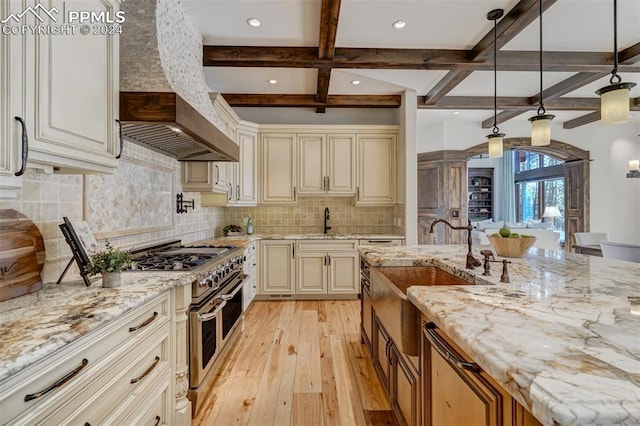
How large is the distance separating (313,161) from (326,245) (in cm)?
128

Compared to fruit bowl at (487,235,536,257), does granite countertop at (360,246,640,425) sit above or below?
below

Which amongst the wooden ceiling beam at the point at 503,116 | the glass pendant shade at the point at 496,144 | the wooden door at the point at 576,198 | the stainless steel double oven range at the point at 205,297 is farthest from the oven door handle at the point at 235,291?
the wooden door at the point at 576,198

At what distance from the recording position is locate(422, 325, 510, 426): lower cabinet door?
0.85 metres

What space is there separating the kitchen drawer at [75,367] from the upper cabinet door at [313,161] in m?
3.35

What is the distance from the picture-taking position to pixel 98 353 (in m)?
1.05

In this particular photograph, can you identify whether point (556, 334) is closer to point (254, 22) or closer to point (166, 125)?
point (166, 125)

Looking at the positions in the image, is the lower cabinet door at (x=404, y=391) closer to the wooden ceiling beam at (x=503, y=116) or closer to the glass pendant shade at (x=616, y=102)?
the glass pendant shade at (x=616, y=102)

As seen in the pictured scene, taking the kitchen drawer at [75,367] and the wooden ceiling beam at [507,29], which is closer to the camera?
the kitchen drawer at [75,367]

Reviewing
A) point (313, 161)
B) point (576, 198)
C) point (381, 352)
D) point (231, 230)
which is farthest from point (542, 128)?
point (576, 198)

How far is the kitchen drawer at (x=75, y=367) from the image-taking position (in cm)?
76

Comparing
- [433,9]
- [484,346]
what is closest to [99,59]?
[484,346]

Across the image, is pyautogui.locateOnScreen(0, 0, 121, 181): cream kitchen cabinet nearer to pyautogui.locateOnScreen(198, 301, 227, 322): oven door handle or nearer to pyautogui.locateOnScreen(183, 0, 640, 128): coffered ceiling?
pyautogui.locateOnScreen(198, 301, 227, 322): oven door handle

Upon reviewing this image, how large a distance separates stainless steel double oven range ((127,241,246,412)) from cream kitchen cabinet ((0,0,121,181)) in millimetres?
828

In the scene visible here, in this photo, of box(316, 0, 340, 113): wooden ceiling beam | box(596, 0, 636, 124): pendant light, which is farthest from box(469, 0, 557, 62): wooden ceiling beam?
box(316, 0, 340, 113): wooden ceiling beam
